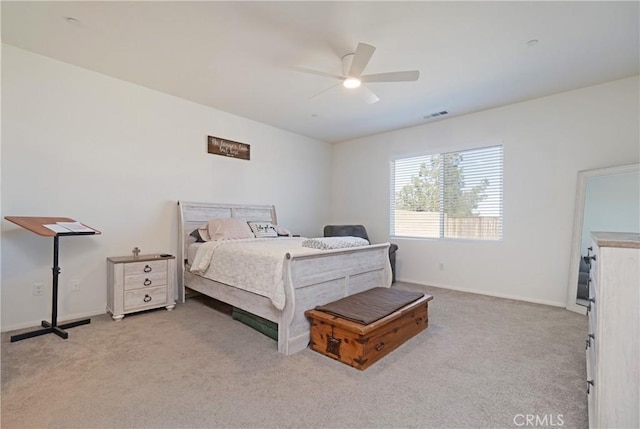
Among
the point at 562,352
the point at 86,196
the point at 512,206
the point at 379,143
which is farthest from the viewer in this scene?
the point at 379,143

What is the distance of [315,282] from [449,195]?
3.28m

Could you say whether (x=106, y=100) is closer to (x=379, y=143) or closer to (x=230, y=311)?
(x=230, y=311)

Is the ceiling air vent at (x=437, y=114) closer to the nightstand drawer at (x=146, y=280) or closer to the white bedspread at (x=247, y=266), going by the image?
the white bedspread at (x=247, y=266)

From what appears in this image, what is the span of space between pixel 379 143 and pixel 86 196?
4.59 m

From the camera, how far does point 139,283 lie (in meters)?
3.38

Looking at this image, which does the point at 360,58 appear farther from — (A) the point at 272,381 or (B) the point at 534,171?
(B) the point at 534,171

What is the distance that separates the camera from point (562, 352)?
8.37 ft

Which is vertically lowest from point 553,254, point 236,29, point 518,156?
point 553,254

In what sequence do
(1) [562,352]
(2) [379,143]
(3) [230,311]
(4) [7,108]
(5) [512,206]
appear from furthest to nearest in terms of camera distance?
(2) [379,143]
(5) [512,206]
(3) [230,311]
(4) [7,108]
(1) [562,352]

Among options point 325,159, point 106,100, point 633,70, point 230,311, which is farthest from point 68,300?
point 633,70

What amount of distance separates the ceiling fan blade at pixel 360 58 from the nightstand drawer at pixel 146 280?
9.94 feet

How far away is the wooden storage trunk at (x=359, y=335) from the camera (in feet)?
7.31

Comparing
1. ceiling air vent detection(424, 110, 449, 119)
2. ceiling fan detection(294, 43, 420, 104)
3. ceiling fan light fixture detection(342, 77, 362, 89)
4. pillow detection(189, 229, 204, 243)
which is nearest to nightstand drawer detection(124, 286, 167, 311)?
pillow detection(189, 229, 204, 243)

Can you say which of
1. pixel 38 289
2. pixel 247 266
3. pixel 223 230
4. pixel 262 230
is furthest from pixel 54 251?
pixel 262 230
